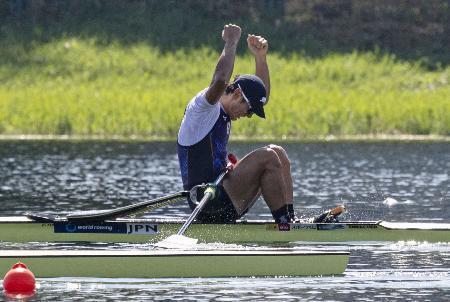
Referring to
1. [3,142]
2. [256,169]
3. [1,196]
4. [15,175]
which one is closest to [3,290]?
[256,169]

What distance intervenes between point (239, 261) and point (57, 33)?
51.1m

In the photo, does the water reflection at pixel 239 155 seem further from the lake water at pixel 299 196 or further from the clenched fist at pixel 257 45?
the clenched fist at pixel 257 45

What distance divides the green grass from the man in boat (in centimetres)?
3003

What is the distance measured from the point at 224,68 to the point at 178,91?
3889 cm

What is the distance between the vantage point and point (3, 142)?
48.6 metres

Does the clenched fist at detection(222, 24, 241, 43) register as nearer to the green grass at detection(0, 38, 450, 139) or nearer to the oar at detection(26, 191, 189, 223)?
the oar at detection(26, 191, 189, 223)

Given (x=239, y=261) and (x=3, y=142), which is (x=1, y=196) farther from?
(x=3, y=142)

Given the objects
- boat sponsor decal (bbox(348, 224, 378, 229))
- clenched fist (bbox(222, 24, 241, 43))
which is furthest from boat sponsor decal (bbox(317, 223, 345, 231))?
clenched fist (bbox(222, 24, 241, 43))

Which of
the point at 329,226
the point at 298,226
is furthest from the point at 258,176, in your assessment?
the point at 329,226

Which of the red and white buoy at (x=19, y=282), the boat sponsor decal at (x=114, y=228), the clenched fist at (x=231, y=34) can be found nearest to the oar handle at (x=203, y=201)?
the boat sponsor decal at (x=114, y=228)

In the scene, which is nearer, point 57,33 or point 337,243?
point 337,243

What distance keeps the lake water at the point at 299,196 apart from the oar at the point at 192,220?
1.23m

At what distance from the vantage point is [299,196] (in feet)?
98.9

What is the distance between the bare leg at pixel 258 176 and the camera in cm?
2047
